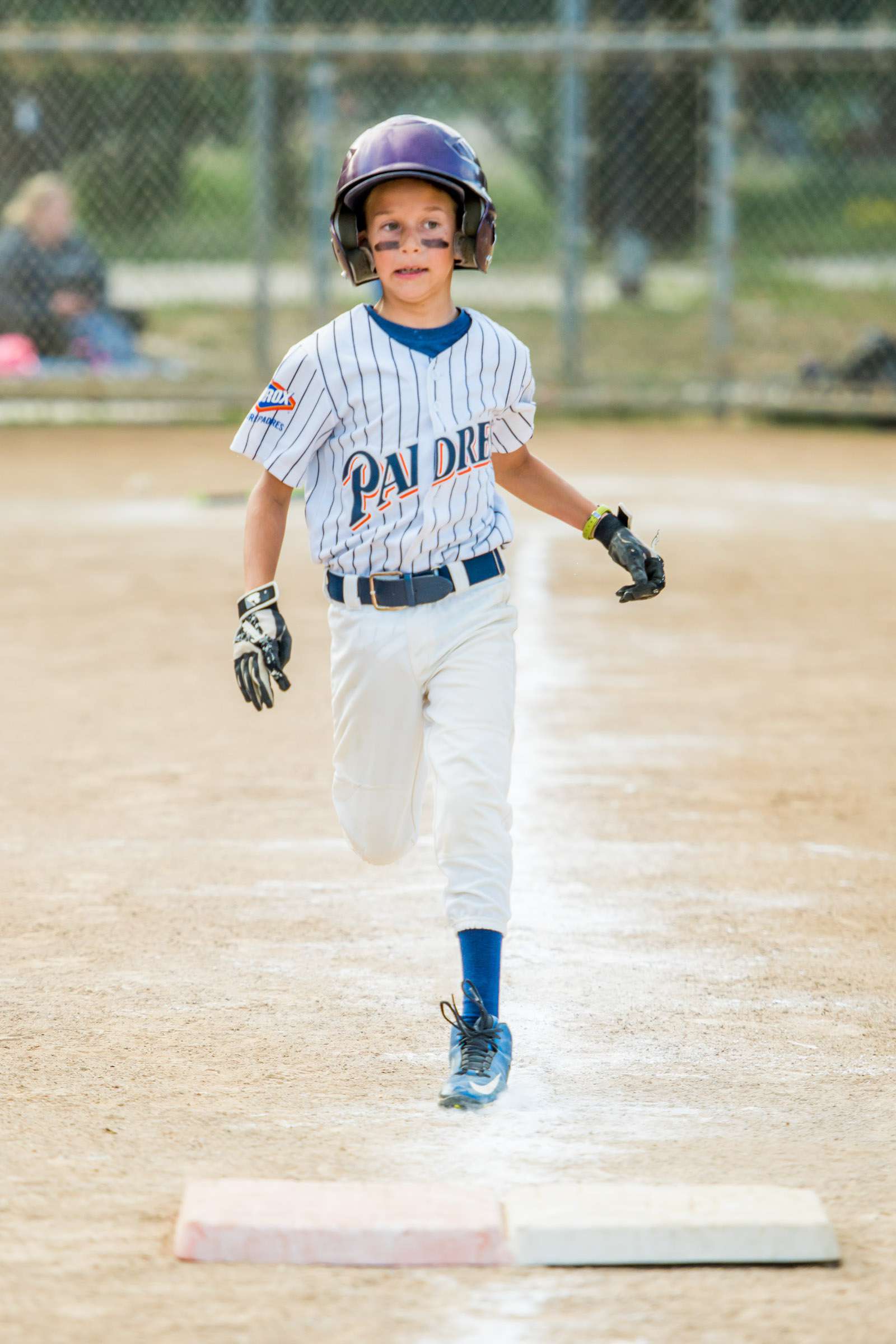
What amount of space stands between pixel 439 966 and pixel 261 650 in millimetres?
849

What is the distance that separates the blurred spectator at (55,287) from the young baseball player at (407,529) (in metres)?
9.85

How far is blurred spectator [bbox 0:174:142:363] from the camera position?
42.2 feet

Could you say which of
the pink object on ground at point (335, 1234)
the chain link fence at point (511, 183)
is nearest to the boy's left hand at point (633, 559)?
the pink object on ground at point (335, 1234)

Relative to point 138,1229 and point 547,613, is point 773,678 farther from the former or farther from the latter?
point 138,1229

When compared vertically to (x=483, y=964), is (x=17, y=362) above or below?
below

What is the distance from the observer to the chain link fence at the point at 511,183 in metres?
12.8

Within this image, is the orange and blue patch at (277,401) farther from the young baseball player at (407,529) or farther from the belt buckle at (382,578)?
the belt buckle at (382,578)

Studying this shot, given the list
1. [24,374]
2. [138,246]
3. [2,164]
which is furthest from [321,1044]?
[138,246]

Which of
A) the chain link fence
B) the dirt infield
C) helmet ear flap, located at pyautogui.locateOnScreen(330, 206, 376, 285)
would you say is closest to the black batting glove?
helmet ear flap, located at pyautogui.locateOnScreen(330, 206, 376, 285)

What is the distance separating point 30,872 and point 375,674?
4.67 feet

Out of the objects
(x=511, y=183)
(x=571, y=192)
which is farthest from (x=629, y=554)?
(x=511, y=183)

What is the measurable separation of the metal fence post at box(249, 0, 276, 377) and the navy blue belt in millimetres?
9646

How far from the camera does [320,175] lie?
504 inches

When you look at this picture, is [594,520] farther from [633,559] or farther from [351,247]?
[351,247]
